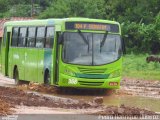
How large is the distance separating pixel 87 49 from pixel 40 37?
3.30 meters

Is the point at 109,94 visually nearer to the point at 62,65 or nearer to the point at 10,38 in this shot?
the point at 62,65

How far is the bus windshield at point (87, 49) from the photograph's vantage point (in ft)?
75.5

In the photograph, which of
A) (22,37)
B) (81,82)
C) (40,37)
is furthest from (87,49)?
(22,37)

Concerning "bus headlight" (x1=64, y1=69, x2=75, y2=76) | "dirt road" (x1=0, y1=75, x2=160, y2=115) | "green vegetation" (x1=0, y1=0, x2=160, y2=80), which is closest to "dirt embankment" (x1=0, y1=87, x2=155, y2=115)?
"dirt road" (x1=0, y1=75, x2=160, y2=115)

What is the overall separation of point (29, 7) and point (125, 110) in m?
66.3

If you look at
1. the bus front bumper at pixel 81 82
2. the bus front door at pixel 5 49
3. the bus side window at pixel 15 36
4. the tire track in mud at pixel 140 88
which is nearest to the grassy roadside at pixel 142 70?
the tire track in mud at pixel 140 88

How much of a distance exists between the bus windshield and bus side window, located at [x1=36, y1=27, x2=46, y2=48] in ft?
8.27

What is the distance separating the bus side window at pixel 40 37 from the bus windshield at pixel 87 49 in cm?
252

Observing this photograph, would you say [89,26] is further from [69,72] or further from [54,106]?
[54,106]

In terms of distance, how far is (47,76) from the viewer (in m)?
24.8

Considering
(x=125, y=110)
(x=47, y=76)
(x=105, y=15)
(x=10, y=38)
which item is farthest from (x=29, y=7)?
(x=125, y=110)

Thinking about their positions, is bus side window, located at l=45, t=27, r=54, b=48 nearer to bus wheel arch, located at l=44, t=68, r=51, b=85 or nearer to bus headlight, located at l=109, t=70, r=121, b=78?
bus wheel arch, located at l=44, t=68, r=51, b=85

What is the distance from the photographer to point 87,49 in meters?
23.1

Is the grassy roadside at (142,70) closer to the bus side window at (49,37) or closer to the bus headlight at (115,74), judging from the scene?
the bus headlight at (115,74)
